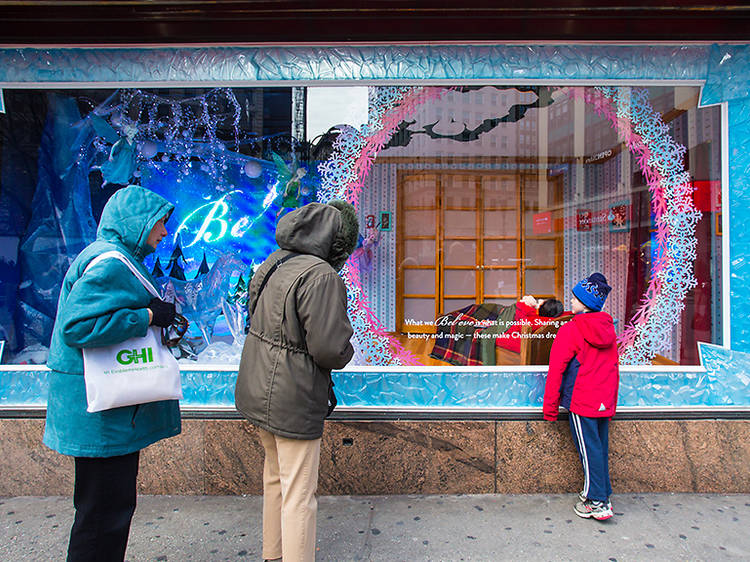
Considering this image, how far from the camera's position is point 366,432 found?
3.45 metres

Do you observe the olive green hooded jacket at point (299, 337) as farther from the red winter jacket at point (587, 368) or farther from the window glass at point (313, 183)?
the red winter jacket at point (587, 368)

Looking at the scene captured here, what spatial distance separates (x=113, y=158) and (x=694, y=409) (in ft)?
15.5

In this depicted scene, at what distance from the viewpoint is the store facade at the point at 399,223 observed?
3439mm

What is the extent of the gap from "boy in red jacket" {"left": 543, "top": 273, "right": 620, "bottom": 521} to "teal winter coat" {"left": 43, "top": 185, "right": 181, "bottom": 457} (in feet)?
7.91

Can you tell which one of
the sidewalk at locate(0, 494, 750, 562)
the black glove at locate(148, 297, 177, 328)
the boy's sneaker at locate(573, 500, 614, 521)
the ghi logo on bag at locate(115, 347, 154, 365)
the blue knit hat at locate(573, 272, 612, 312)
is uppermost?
the blue knit hat at locate(573, 272, 612, 312)

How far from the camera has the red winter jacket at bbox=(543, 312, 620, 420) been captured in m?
2.98

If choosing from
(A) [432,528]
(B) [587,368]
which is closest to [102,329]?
(A) [432,528]

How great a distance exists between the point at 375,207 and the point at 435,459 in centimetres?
195

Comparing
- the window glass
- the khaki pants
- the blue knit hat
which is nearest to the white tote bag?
the khaki pants

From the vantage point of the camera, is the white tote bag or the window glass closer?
the white tote bag

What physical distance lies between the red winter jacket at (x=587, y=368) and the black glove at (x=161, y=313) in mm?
2330

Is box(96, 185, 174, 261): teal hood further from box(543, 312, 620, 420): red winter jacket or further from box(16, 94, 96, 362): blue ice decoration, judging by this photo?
box(543, 312, 620, 420): red winter jacket

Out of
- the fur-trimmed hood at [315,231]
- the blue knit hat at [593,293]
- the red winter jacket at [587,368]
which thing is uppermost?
the fur-trimmed hood at [315,231]

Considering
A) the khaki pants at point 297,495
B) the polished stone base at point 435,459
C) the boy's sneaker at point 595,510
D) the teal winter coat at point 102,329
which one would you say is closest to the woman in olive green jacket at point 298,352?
the khaki pants at point 297,495
